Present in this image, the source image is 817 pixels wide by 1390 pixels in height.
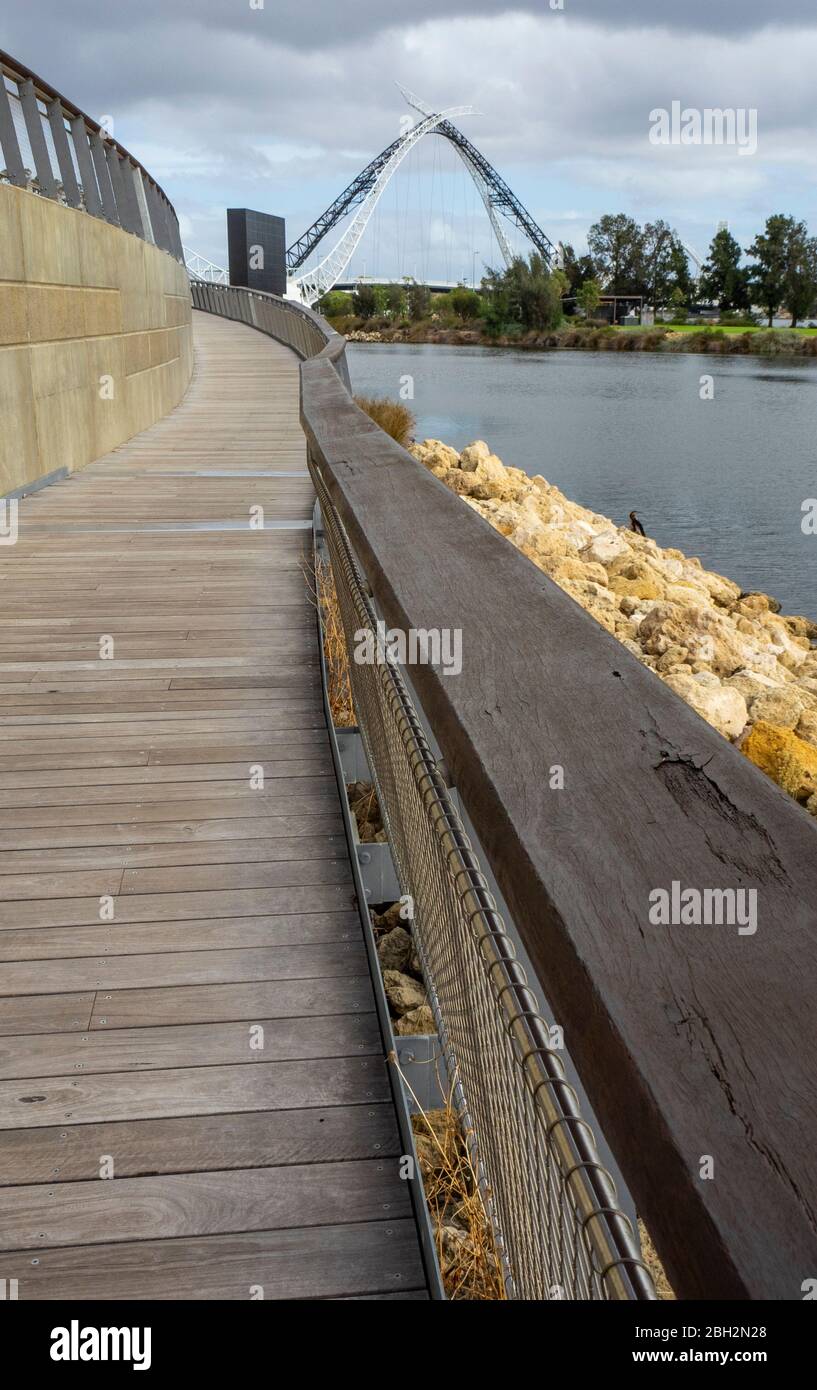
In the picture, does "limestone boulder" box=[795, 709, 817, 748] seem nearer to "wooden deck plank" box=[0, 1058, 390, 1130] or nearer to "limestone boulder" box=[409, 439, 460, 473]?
"wooden deck plank" box=[0, 1058, 390, 1130]

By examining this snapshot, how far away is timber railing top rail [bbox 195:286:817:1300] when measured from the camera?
2.91 feet

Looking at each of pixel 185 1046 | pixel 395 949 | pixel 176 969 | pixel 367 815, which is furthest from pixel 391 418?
pixel 185 1046

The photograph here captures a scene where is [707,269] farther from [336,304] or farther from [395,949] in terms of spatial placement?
[395,949]

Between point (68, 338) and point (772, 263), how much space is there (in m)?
92.5

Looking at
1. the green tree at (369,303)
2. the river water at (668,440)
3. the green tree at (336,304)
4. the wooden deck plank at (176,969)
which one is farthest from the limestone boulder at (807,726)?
the green tree at (336,304)

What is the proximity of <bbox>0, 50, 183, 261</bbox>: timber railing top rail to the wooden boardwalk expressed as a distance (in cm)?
464

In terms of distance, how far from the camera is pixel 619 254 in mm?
111625

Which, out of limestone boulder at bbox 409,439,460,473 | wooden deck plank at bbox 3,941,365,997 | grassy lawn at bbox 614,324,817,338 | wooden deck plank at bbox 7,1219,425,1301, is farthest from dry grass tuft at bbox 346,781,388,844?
grassy lawn at bbox 614,324,817,338

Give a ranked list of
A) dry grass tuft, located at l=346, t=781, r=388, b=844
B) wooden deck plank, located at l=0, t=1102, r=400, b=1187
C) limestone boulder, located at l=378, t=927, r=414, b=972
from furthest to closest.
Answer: dry grass tuft, located at l=346, t=781, r=388, b=844 < limestone boulder, located at l=378, t=927, r=414, b=972 < wooden deck plank, located at l=0, t=1102, r=400, b=1187

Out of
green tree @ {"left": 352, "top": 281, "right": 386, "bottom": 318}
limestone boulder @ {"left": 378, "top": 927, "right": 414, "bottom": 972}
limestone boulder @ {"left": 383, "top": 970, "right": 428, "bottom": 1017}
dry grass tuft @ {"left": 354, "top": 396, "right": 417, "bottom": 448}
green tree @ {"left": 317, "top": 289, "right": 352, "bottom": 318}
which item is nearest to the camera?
limestone boulder @ {"left": 383, "top": 970, "right": 428, "bottom": 1017}

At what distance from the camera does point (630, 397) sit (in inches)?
1827

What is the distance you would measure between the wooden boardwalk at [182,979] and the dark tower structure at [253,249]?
4357cm
